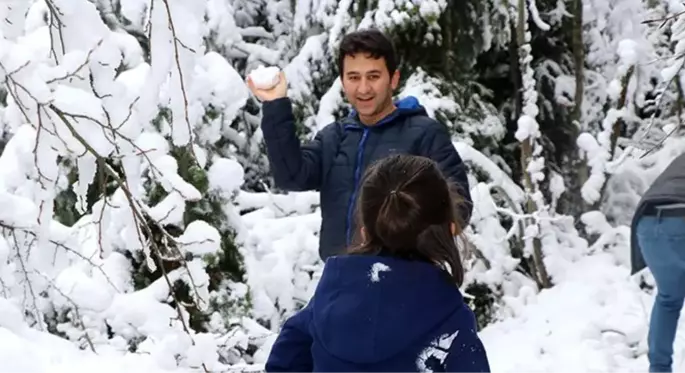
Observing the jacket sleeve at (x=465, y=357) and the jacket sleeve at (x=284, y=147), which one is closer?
the jacket sleeve at (x=465, y=357)

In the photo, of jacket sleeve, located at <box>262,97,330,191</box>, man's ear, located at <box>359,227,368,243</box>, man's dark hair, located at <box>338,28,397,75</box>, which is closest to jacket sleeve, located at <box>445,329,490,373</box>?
man's ear, located at <box>359,227,368,243</box>

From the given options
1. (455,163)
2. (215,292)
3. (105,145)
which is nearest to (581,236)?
(215,292)

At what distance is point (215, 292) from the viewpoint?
4012 millimetres

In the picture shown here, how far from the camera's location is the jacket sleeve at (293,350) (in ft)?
6.19

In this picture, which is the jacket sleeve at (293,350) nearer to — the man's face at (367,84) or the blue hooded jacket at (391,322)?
the blue hooded jacket at (391,322)

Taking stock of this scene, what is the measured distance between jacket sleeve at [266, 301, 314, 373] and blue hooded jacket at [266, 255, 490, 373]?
75 mm

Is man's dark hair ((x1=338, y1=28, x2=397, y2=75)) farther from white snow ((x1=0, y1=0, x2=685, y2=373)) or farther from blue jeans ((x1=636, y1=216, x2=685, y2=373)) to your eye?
blue jeans ((x1=636, y1=216, x2=685, y2=373))

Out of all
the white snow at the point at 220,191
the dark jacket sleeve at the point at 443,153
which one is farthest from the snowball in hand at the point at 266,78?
the dark jacket sleeve at the point at 443,153

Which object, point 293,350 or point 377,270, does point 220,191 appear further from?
point 377,270

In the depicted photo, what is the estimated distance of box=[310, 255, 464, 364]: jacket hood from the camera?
1.71m

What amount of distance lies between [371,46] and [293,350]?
1082mm

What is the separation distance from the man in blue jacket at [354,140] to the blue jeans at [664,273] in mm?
1246

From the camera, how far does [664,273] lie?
3.34 m

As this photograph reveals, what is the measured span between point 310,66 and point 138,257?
226cm
